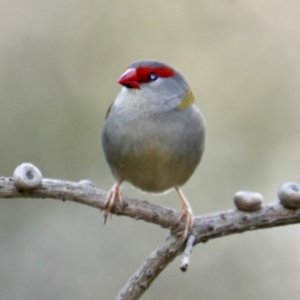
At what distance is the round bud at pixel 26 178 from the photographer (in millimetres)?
2510

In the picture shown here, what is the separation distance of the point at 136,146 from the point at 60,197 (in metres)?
0.52

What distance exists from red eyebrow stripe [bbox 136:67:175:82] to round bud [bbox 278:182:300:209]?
0.78 metres

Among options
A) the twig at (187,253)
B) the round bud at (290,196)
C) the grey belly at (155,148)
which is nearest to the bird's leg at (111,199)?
the grey belly at (155,148)

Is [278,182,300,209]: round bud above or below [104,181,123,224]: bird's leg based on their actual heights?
below

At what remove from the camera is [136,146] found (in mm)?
2984

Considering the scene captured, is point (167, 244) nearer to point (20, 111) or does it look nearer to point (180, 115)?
point (180, 115)

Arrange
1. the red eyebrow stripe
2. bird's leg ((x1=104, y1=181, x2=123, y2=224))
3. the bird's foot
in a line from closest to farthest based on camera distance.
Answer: bird's leg ((x1=104, y1=181, x2=123, y2=224))
the bird's foot
the red eyebrow stripe

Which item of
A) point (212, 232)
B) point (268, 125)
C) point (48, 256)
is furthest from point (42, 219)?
point (212, 232)

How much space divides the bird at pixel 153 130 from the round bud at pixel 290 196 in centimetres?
41

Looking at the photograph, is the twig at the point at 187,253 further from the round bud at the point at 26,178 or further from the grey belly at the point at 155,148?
the round bud at the point at 26,178

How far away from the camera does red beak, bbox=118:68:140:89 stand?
291 cm

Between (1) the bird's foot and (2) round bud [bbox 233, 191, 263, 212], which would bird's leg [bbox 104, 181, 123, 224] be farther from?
(2) round bud [bbox 233, 191, 263, 212]

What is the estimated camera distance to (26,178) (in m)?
2.53

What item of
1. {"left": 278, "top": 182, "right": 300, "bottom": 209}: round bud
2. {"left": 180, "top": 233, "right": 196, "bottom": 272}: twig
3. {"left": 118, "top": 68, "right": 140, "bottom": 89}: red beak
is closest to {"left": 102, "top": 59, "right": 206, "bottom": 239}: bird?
{"left": 118, "top": 68, "right": 140, "bottom": 89}: red beak
